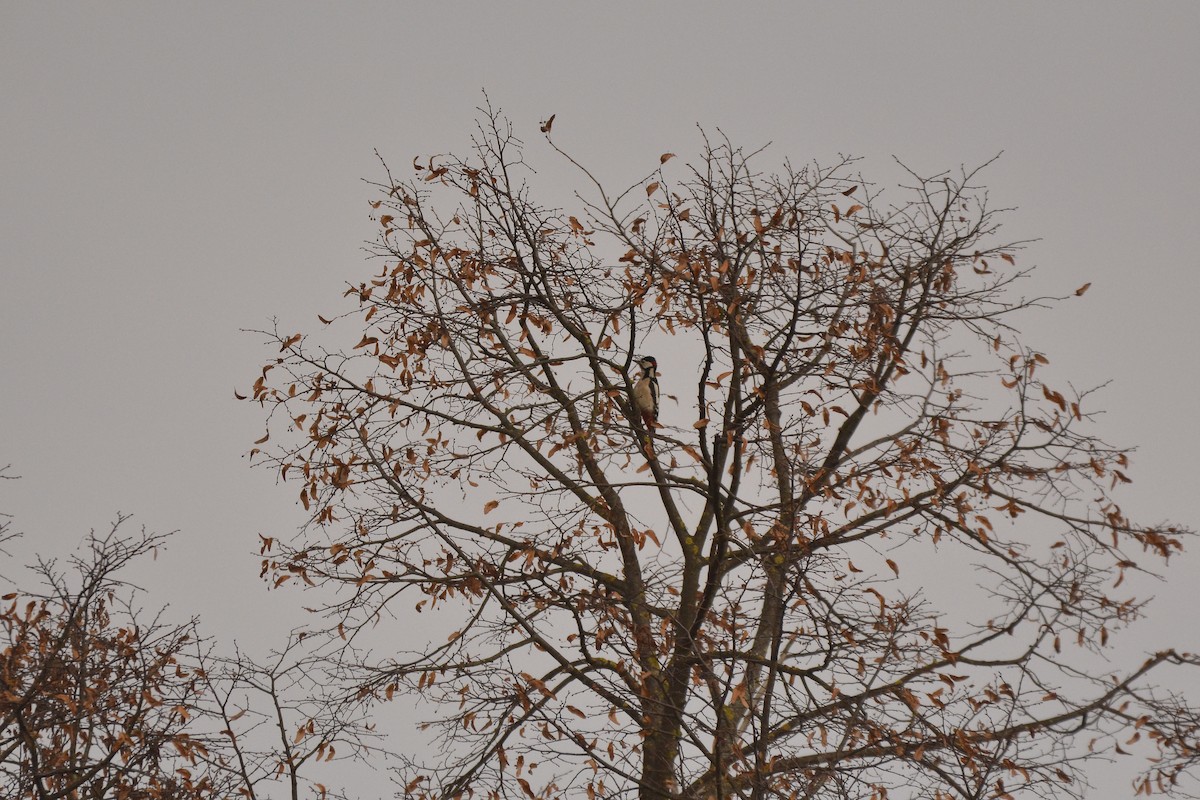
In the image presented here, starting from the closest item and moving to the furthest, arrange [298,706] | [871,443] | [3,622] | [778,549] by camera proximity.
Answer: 1. [778,549]
2. [3,622]
3. [298,706]
4. [871,443]

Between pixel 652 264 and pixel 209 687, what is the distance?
15.9 ft

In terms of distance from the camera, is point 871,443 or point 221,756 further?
point 871,443

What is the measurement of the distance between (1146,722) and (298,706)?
663cm

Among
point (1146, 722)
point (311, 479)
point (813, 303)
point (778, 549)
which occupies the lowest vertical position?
point (1146, 722)

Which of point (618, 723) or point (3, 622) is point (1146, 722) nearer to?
point (618, 723)

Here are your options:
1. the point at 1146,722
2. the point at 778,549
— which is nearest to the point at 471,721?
the point at 778,549

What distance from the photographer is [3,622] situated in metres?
8.93

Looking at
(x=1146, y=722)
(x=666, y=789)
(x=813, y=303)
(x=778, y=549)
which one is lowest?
(x=666, y=789)

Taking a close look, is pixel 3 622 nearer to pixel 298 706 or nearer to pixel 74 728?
pixel 74 728

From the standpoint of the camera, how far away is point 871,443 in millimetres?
10539

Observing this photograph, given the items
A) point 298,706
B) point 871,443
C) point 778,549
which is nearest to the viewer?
point 778,549

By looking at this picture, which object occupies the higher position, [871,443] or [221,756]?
[871,443]

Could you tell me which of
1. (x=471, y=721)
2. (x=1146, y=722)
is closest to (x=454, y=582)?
(x=471, y=721)

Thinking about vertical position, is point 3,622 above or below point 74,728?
above
